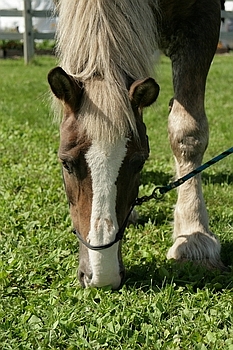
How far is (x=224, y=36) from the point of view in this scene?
15516mm

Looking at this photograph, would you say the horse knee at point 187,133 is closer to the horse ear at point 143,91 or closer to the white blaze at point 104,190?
the horse ear at point 143,91

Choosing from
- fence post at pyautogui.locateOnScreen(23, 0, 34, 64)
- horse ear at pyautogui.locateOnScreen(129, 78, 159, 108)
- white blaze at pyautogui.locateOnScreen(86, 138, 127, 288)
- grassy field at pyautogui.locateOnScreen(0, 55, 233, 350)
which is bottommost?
grassy field at pyautogui.locateOnScreen(0, 55, 233, 350)

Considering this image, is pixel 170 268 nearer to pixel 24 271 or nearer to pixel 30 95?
pixel 24 271

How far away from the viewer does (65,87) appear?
2.62m

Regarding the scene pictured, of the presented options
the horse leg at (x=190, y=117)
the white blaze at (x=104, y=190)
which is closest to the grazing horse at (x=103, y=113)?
the white blaze at (x=104, y=190)

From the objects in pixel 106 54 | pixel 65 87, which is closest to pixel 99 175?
pixel 65 87

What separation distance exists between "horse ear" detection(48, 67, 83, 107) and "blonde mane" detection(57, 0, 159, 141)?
0.04 m

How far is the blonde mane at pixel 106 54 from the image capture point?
256 cm

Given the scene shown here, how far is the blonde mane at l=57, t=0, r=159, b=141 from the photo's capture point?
2.56 meters

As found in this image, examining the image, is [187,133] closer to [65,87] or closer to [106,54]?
[106,54]

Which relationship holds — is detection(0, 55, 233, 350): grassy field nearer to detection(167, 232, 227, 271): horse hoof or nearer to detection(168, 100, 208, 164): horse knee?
detection(167, 232, 227, 271): horse hoof

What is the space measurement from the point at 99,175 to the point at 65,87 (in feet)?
1.37

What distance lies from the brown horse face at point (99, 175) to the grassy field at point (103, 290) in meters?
0.19

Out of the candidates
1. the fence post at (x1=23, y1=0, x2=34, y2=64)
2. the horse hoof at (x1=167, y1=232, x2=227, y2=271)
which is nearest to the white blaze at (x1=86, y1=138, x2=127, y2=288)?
the horse hoof at (x1=167, y1=232, x2=227, y2=271)
